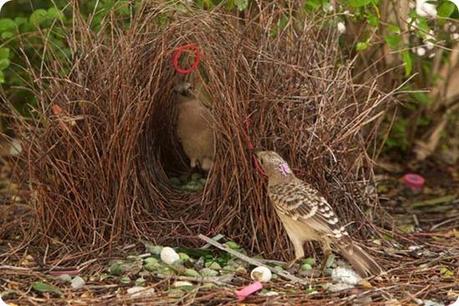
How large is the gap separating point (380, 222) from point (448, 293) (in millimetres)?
925

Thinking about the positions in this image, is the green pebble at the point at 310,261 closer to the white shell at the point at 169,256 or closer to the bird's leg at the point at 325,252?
the bird's leg at the point at 325,252

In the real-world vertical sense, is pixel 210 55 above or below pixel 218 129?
above

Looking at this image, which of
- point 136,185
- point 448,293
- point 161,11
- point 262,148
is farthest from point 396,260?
point 161,11

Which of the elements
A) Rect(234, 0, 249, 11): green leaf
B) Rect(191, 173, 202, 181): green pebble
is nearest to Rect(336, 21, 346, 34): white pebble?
Rect(234, 0, 249, 11): green leaf

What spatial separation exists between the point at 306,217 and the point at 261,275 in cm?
35

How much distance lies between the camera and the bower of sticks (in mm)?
4887

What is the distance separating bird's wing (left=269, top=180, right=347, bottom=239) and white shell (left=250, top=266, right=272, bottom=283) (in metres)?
0.29

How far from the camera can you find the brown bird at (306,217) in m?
4.55

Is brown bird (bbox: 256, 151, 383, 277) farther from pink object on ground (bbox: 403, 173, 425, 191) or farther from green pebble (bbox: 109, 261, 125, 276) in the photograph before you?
pink object on ground (bbox: 403, 173, 425, 191)

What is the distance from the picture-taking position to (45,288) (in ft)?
15.1

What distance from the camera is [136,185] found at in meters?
5.10

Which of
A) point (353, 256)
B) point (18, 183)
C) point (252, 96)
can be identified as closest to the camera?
point (353, 256)

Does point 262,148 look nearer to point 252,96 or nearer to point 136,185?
point 252,96

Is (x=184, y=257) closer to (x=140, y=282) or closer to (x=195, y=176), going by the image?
(x=140, y=282)
